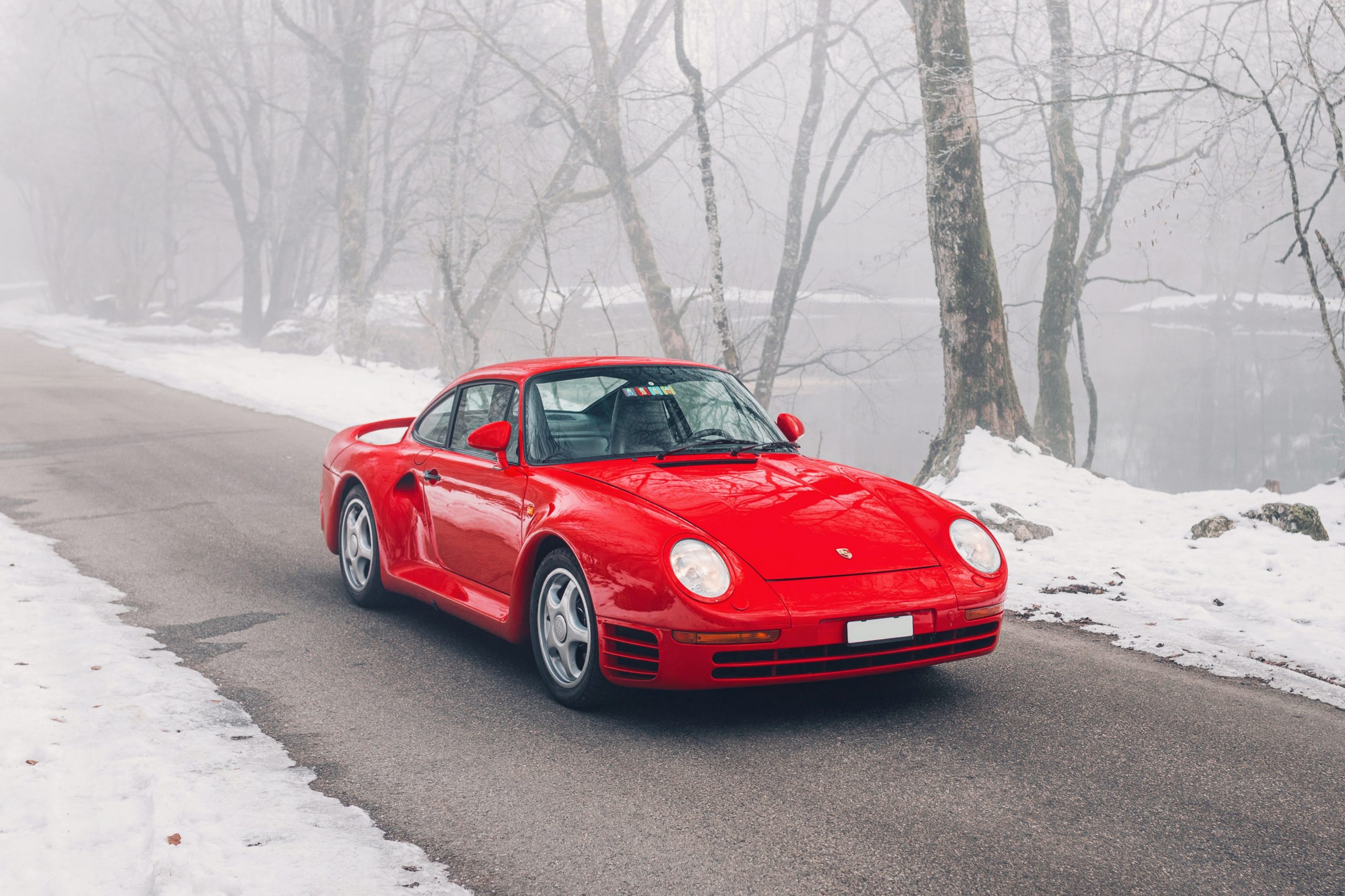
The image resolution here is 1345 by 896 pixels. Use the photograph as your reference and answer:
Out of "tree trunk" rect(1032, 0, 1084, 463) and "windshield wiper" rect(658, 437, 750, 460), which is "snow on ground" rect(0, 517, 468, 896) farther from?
"tree trunk" rect(1032, 0, 1084, 463)

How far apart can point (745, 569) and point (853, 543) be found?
52 cm

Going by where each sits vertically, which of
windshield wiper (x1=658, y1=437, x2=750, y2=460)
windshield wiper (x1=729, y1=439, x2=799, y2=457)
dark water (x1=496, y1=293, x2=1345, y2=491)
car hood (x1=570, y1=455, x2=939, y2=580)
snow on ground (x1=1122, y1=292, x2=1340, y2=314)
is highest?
snow on ground (x1=1122, y1=292, x2=1340, y2=314)

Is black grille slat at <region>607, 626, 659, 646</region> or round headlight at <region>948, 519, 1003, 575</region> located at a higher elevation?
round headlight at <region>948, 519, 1003, 575</region>

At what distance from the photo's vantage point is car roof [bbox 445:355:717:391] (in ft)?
17.5

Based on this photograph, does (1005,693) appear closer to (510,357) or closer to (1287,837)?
(1287,837)

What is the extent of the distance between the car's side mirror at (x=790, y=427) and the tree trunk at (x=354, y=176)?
24.6 m

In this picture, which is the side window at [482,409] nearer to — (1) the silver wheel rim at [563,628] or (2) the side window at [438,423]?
(2) the side window at [438,423]

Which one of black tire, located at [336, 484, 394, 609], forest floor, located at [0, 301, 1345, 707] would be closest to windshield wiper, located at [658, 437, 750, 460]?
black tire, located at [336, 484, 394, 609]

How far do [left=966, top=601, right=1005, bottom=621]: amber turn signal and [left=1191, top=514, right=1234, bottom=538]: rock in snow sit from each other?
12.8 ft

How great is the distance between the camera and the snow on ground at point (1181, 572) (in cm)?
525

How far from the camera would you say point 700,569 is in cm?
393

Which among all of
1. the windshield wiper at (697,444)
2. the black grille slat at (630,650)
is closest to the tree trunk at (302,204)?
the windshield wiper at (697,444)

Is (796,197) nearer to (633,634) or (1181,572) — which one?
(1181,572)

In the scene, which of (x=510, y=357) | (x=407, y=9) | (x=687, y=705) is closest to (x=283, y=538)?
(x=687, y=705)
